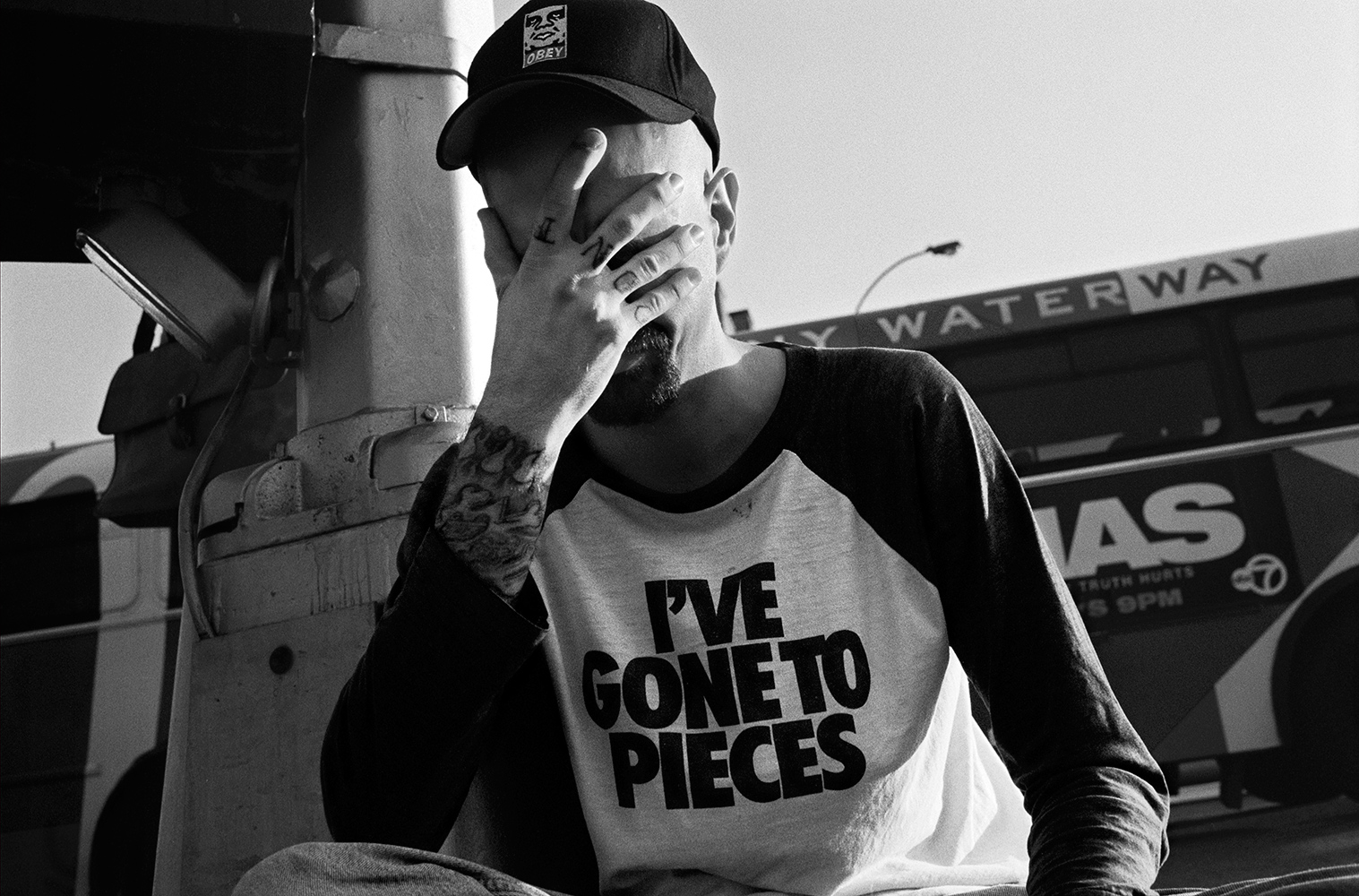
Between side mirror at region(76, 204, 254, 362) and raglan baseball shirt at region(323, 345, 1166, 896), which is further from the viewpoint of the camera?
side mirror at region(76, 204, 254, 362)

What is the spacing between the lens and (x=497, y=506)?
5.26ft

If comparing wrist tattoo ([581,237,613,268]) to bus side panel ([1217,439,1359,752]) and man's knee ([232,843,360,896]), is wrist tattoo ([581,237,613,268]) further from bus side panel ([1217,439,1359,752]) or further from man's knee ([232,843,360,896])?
bus side panel ([1217,439,1359,752])

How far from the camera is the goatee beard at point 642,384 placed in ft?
5.76

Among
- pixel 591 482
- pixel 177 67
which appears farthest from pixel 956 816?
pixel 177 67

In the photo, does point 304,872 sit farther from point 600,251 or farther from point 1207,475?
point 1207,475

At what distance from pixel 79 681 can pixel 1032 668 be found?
27.7ft

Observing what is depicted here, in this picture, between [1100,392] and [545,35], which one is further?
[1100,392]

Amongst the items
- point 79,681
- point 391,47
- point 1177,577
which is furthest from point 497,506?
point 79,681

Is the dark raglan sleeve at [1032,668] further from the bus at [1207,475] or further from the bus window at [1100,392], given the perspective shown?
the bus window at [1100,392]

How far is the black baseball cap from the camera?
5.65 feet

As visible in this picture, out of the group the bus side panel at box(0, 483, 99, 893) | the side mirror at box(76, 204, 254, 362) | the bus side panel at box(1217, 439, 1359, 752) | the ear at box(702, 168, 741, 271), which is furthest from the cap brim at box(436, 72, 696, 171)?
the bus side panel at box(0, 483, 99, 893)

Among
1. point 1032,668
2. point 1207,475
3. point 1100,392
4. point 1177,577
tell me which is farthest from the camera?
point 1100,392

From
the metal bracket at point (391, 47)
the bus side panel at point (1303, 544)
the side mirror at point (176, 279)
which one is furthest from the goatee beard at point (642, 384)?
the bus side panel at point (1303, 544)

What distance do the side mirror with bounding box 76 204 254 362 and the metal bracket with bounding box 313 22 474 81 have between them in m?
0.49
